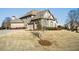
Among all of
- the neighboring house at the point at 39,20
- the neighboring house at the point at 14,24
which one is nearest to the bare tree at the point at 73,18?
the neighboring house at the point at 39,20

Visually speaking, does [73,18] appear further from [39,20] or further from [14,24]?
[14,24]

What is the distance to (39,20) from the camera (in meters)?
2.47

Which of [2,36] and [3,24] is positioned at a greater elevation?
[3,24]

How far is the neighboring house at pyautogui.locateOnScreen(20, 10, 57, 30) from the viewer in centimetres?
244

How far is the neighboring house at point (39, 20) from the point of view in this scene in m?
2.44

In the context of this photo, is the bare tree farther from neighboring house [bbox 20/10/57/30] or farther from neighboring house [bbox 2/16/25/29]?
neighboring house [bbox 2/16/25/29]

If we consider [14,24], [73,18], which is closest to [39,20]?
[14,24]

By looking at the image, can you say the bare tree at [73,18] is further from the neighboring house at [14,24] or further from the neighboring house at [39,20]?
the neighboring house at [14,24]

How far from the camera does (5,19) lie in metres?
2.40

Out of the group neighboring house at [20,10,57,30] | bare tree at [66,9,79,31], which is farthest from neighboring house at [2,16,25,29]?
bare tree at [66,9,79,31]
